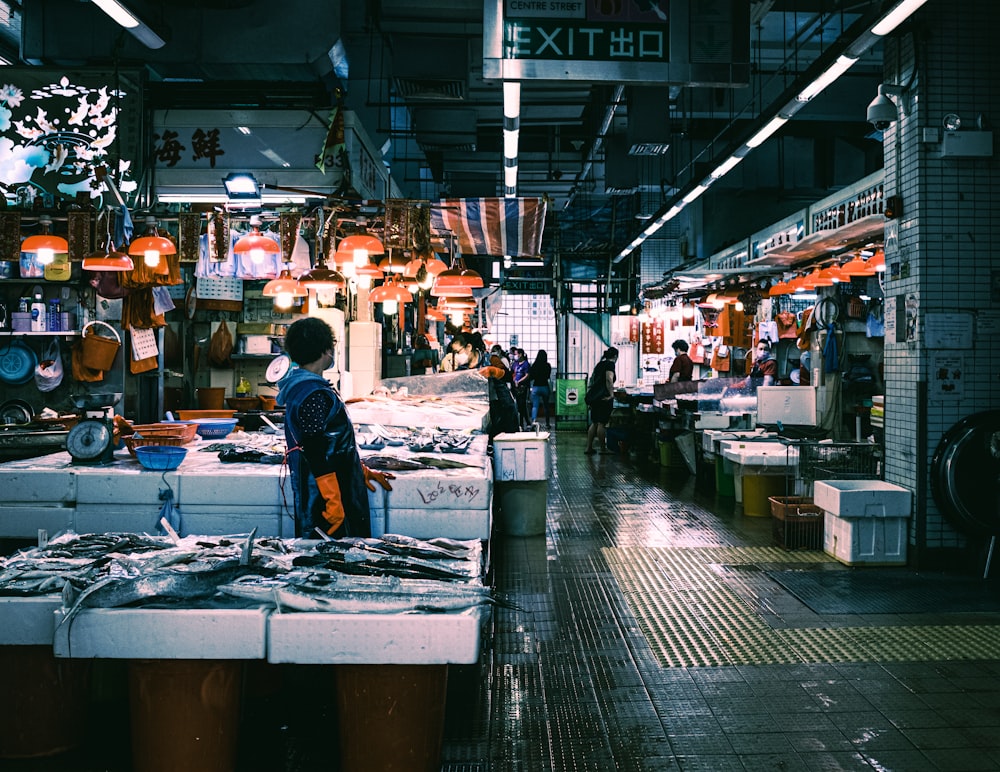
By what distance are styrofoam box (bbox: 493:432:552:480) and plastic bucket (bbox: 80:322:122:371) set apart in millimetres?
5220

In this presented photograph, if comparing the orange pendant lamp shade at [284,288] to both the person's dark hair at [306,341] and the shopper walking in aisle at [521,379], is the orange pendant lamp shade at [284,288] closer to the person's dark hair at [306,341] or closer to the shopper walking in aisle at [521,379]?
the person's dark hair at [306,341]

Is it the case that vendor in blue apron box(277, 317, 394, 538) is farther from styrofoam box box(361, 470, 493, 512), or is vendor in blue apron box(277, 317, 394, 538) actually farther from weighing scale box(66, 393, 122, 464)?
weighing scale box(66, 393, 122, 464)

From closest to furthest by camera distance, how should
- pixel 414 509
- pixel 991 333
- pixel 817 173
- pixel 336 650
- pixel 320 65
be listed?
pixel 336 650 < pixel 414 509 < pixel 991 333 < pixel 320 65 < pixel 817 173

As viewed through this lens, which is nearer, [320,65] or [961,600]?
[961,600]

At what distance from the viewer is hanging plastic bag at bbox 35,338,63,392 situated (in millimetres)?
10109

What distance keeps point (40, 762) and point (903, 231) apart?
773 centimetres

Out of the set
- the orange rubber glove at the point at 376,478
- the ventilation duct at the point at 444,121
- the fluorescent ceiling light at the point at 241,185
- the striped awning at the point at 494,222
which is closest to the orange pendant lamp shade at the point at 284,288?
the striped awning at the point at 494,222

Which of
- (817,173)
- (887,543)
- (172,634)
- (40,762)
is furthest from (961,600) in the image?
(817,173)

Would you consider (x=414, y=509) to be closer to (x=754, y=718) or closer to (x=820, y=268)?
(x=754, y=718)

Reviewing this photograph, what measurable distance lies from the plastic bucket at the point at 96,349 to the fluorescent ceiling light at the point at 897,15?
8916mm

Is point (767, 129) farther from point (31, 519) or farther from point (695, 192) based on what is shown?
point (31, 519)

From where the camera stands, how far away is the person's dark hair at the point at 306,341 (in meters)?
4.66

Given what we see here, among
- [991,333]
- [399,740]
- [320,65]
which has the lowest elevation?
[399,740]

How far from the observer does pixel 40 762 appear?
348cm
